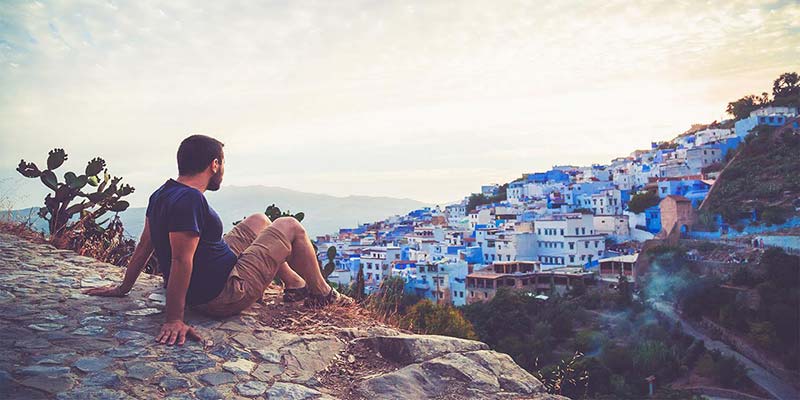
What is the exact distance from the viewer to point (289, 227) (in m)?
3.95

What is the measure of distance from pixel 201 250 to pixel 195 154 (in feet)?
1.89

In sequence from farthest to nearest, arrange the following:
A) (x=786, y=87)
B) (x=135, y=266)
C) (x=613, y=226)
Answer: (x=786, y=87) → (x=613, y=226) → (x=135, y=266)

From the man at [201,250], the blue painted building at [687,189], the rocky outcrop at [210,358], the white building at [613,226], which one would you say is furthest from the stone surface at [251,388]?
the blue painted building at [687,189]

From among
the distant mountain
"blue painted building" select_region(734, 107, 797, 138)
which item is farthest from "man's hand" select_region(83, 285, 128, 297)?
the distant mountain

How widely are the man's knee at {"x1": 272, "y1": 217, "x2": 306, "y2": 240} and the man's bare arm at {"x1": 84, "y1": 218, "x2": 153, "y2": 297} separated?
80 centimetres

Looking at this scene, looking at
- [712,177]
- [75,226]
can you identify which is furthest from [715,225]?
[75,226]

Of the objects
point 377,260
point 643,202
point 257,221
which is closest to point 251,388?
point 257,221

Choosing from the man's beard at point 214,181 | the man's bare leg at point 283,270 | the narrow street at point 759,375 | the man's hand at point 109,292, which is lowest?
the narrow street at point 759,375

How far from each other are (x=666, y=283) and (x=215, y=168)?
35.3 meters

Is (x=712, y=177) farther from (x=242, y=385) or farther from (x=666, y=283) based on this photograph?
(x=242, y=385)

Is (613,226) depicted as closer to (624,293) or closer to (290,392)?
(624,293)

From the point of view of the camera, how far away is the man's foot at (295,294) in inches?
171

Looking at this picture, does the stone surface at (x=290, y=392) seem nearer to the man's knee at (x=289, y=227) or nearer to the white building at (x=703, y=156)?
the man's knee at (x=289, y=227)

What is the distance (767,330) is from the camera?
83.9 feet
